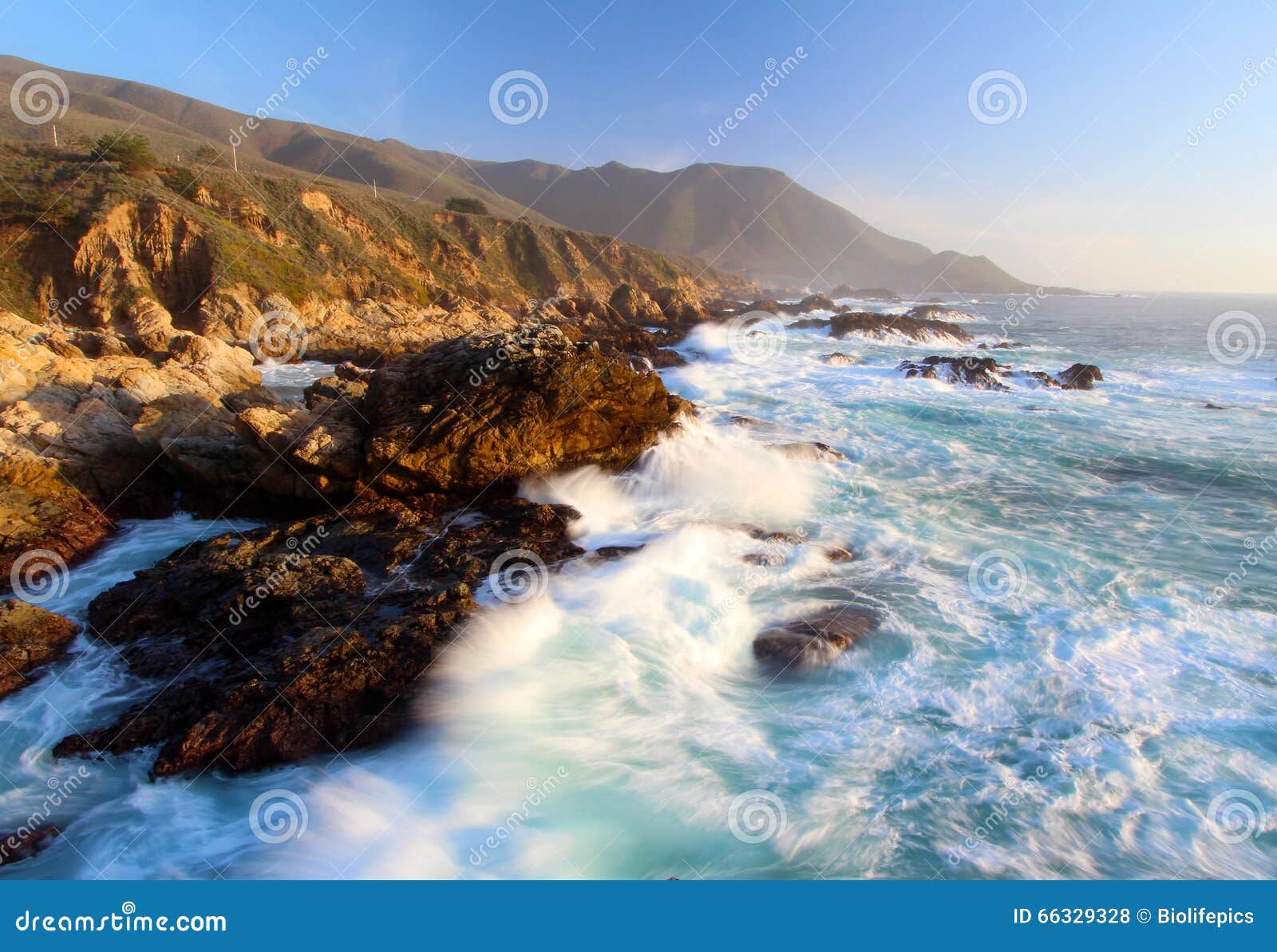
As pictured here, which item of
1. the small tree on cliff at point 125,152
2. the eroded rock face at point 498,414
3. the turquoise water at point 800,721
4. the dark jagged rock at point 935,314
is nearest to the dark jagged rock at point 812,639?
the turquoise water at point 800,721

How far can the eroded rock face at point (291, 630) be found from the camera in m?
5.96

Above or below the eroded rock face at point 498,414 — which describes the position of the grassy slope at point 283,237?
above

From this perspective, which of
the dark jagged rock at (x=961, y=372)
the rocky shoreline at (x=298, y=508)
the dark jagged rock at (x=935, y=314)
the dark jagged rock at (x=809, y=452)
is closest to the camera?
the rocky shoreline at (x=298, y=508)

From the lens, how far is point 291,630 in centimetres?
738

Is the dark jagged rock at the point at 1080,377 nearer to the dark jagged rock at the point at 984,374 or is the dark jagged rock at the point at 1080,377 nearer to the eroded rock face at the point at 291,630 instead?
the dark jagged rock at the point at 984,374

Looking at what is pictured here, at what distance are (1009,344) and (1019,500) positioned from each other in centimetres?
3514

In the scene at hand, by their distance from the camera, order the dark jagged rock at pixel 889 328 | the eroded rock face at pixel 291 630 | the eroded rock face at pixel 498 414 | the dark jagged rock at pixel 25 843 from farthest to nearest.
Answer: the dark jagged rock at pixel 889 328, the eroded rock face at pixel 498 414, the eroded rock face at pixel 291 630, the dark jagged rock at pixel 25 843

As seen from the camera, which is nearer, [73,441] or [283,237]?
[73,441]

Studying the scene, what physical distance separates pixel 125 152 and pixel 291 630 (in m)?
35.3

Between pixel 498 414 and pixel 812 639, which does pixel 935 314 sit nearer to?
pixel 498 414

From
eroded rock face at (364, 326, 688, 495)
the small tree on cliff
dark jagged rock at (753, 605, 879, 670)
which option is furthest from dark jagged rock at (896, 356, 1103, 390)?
the small tree on cliff

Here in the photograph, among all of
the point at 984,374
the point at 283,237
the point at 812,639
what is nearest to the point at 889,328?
the point at 984,374

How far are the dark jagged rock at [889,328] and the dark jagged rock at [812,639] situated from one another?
124ft

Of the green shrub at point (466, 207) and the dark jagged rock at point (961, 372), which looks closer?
the dark jagged rock at point (961, 372)
